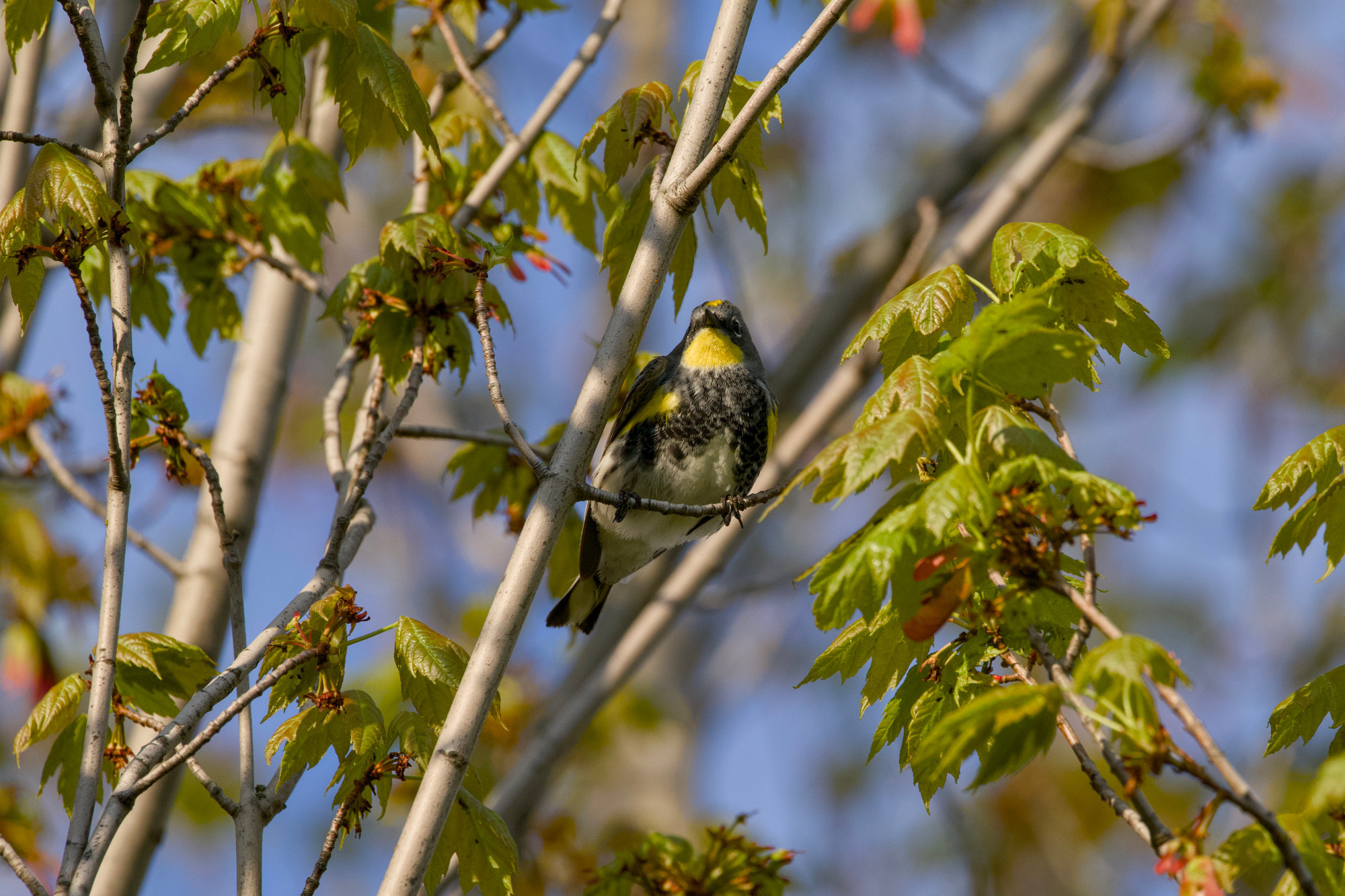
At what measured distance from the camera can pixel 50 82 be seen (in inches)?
195

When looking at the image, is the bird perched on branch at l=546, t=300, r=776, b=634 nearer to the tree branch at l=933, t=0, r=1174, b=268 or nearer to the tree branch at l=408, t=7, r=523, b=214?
the tree branch at l=408, t=7, r=523, b=214

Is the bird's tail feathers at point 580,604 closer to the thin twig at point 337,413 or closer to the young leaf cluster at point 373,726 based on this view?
the thin twig at point 337,413

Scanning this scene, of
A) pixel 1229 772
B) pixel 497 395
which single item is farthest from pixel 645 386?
pixel 1229 772

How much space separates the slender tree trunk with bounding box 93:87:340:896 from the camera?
3082 millimetres

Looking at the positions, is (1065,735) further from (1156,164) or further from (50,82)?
(1156,164)

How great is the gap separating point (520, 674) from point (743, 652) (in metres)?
5.27

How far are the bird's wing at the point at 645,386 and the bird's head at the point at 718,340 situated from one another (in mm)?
95

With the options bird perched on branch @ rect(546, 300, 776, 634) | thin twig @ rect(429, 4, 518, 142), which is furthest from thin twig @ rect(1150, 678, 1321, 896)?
thin twig @ rect(429, 4, 518, 142)

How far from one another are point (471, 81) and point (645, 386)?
1366 mm

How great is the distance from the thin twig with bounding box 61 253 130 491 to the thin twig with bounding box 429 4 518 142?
156 centimetres

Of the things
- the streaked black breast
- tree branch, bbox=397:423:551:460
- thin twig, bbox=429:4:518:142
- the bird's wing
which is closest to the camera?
tree branch, bbox=397:423:551:460

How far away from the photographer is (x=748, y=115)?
2293 mm

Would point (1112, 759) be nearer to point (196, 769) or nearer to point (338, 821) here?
point (338, 821)

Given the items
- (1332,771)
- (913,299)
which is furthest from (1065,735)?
(913,299)
